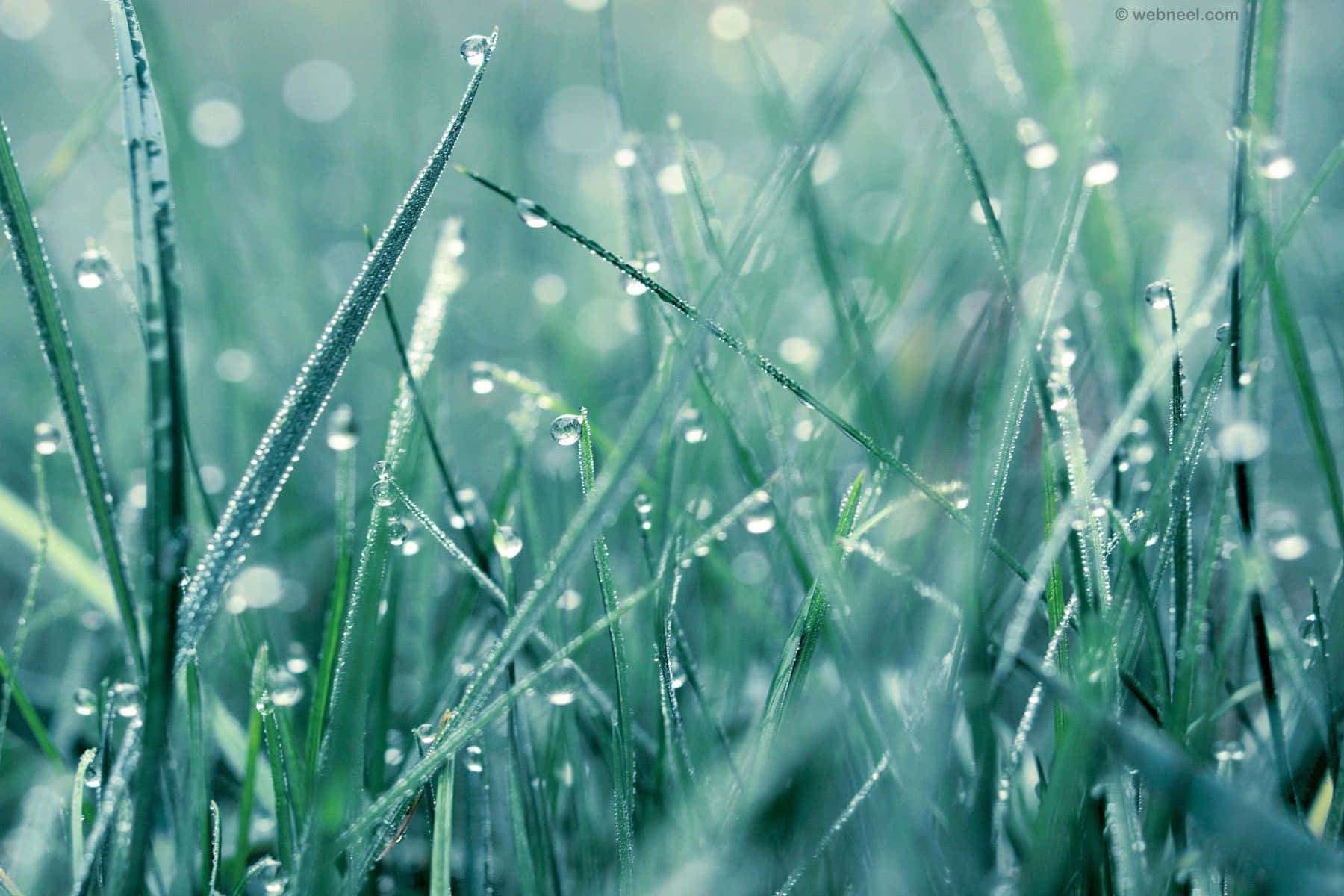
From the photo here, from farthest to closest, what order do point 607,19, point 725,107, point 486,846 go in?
point 725,107 → point 607,19 → point 486,846

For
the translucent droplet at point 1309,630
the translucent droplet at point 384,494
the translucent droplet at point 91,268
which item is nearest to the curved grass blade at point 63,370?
the translucent droplet at point 384,494

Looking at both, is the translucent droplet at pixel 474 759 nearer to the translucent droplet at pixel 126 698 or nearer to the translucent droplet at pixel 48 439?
the translucent droplet at pixel 126 698

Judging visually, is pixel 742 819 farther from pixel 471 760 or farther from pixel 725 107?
pixel 725 107

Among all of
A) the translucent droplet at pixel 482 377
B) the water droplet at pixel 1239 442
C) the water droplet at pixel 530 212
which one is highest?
the water droplet at pixel 530 212

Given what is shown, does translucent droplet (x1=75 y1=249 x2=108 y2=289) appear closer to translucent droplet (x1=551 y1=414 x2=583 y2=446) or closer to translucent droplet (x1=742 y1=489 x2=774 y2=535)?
translucent droplet (x1=551 y1=414 x2=583 y2=446)

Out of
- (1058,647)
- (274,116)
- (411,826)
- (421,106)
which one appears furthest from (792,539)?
(274,116)

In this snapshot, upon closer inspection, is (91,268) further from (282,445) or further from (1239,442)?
(1239,442)

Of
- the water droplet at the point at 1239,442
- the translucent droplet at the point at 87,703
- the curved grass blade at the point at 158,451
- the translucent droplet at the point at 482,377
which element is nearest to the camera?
the curved grass blade at the point at 158,451
